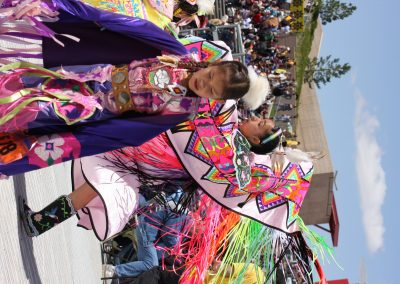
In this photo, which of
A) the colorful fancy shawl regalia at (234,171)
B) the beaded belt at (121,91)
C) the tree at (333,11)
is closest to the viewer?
the beaded belt at (121,91)

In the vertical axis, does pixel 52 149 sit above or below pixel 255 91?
below

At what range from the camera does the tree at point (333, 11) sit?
1212 inches

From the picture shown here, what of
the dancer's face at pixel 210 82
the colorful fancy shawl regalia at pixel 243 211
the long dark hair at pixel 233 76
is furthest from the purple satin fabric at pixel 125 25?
the colorful fancy shawl regalia at pixel 243 211

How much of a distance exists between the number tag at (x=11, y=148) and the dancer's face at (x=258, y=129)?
1.68 metres

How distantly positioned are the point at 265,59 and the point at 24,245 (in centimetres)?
1409

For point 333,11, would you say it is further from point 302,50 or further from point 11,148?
point 11,148

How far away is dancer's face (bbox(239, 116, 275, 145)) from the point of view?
13.1 ft

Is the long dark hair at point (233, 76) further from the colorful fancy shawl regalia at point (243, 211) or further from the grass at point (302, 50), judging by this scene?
the grass at point (302, 50)

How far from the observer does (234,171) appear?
157 inches

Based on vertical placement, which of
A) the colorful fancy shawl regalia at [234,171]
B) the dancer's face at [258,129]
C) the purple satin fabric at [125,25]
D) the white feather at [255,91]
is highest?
the purple satin fabric at [125,25]

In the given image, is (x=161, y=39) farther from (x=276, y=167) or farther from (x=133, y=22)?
(x=276, y=167)

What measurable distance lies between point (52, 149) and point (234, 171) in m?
1.40

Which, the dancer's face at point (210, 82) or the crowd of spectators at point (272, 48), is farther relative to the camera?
the crowd of spectators at point (272, 48)

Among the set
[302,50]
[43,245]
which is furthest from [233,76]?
[302,50]
